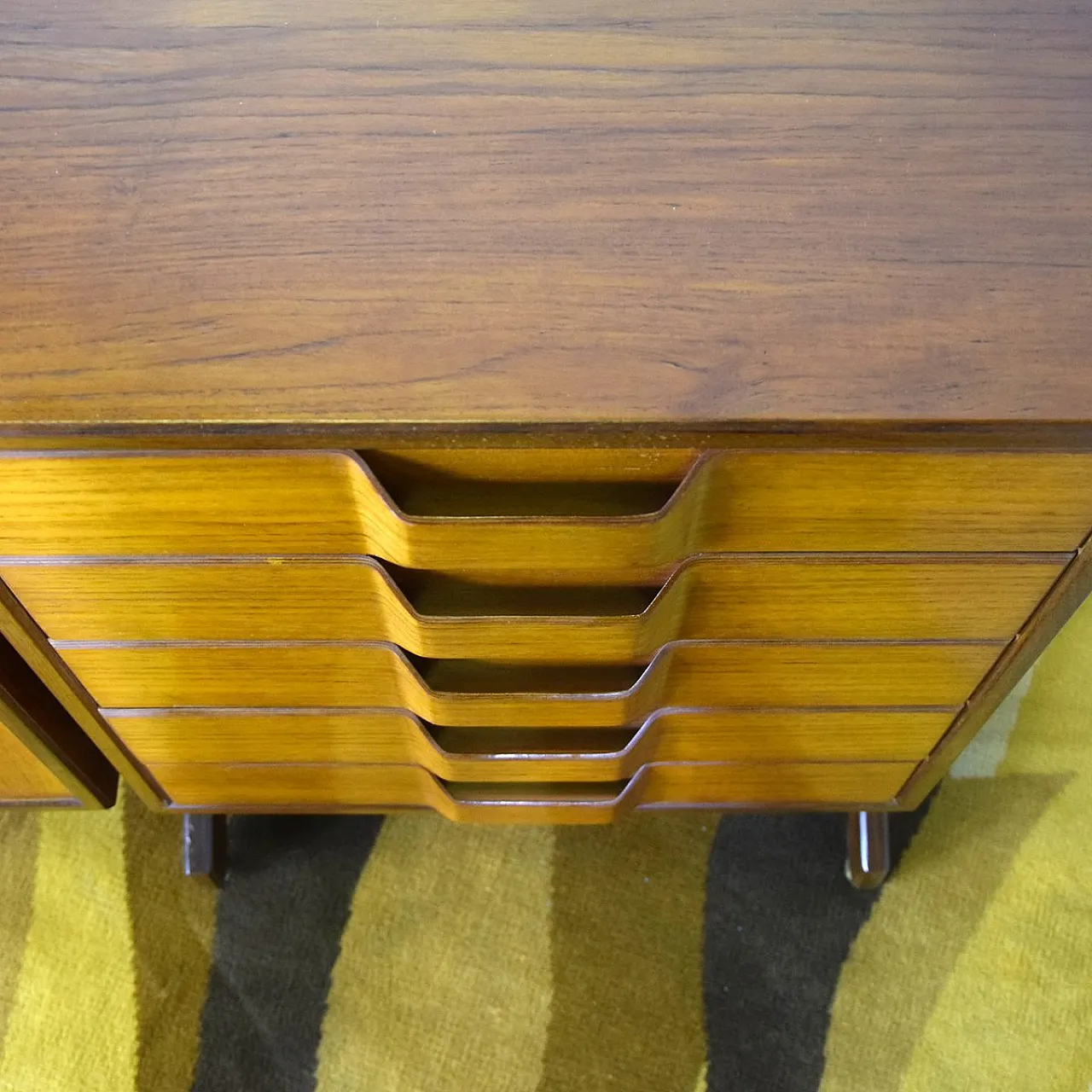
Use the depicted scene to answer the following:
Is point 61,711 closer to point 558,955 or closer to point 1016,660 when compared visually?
point 558,955

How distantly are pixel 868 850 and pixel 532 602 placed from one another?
1.78 feet

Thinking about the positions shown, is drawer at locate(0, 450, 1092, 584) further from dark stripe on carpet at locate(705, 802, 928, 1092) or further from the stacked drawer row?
dark stripe on carpet at locate(705, 802, 928, 1092)

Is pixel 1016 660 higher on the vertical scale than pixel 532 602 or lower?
lower

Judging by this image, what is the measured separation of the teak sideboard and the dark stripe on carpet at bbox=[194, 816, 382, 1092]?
0.40 m

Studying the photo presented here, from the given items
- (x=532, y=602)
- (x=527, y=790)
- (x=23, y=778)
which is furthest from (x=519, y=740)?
(x=23, y=778)

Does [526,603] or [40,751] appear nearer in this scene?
[526,603]

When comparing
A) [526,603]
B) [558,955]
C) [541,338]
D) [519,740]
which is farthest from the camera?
[558,955]

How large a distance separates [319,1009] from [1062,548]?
2.43 feet

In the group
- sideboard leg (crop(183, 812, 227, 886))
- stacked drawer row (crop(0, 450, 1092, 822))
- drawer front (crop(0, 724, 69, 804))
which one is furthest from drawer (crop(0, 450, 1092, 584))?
sideboard leg (crop(183, 812, 227, 886))

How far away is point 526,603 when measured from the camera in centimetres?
60

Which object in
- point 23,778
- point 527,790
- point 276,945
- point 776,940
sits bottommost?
point 776,940

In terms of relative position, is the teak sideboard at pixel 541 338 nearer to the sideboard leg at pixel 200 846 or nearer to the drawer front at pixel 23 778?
the drawer front at pixel 23 778

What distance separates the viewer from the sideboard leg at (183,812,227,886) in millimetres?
965

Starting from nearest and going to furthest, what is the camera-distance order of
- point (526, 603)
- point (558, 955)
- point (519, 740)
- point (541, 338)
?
point (541, 338), point (526, 603), point (519, 740), point (558, 955)
